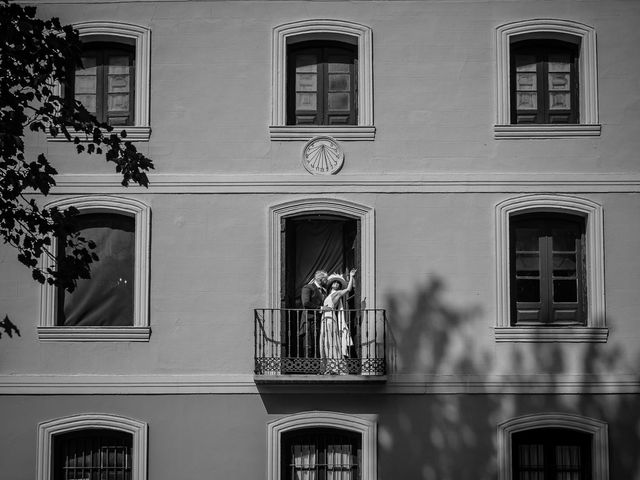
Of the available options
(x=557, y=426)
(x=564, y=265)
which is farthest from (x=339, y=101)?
(x=557, y=426)

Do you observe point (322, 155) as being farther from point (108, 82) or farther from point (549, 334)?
point (549, 334)

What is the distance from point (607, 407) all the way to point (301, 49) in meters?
7.20

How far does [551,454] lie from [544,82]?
5726 mm

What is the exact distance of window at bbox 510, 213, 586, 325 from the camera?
17.4 meters

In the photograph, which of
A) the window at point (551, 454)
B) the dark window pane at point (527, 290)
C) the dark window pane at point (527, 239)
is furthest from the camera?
the dark window pane at point (527, 239)

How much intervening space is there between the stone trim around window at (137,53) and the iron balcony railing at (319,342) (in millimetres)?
3386

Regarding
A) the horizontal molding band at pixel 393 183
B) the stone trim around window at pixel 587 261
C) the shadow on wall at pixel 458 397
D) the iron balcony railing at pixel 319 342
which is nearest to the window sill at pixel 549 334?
the stone trim around window at pixel 587 261

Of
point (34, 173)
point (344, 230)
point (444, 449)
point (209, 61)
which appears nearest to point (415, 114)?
point (344, 230)

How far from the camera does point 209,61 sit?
17.7 m

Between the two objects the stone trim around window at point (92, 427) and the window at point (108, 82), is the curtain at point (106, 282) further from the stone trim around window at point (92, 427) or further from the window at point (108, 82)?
the window at point (108, 82)

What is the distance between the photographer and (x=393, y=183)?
682 inches

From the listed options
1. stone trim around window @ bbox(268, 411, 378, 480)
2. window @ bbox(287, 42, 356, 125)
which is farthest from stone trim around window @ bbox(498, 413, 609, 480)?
window @ bbox(287, 42, 356, 125)

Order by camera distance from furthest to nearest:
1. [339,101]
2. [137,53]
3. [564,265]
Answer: [339,101]
[137,53]
[564,265]

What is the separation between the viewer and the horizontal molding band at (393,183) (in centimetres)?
1733
